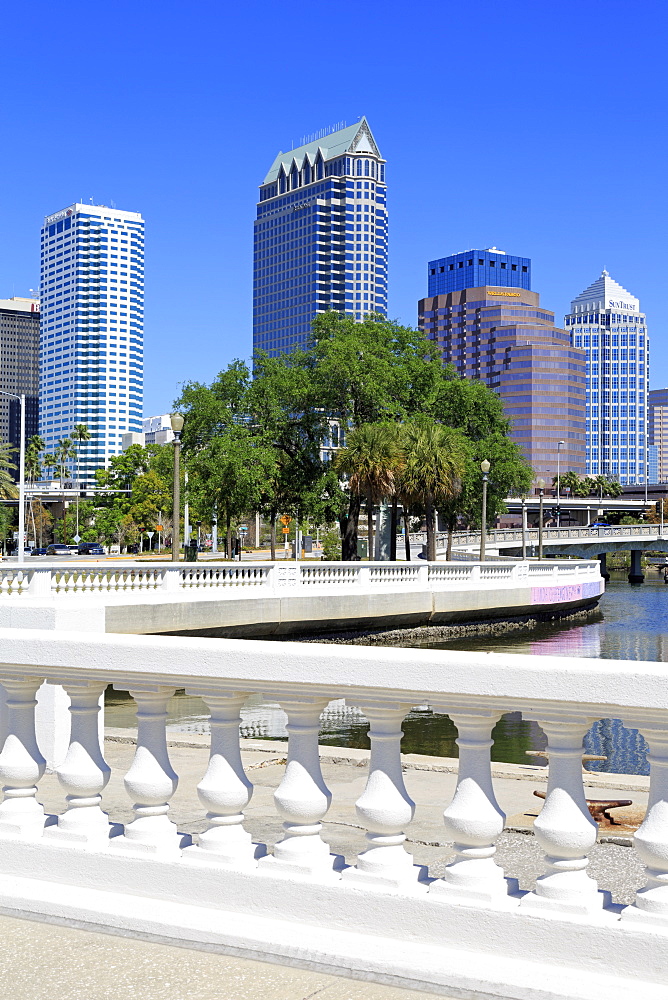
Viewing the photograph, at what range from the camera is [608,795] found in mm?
7145

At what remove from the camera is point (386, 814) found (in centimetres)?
343

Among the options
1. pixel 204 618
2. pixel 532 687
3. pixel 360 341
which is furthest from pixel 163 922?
pixel 360 341

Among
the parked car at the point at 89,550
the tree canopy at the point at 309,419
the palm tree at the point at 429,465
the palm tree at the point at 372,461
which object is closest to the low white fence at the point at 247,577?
the palm tree at the point at 429,465

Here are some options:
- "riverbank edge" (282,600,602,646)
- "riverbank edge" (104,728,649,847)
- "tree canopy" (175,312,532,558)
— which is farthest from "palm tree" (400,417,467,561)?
"riverbank edge" (104,728,649,847)

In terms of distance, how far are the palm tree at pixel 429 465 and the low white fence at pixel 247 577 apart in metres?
4.40

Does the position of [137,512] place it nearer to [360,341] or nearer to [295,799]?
[360,341]

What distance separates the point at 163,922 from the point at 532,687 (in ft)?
5.49

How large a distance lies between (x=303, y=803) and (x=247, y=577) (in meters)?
31.2

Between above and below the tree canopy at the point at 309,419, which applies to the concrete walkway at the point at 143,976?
below

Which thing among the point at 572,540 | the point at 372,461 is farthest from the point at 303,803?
the point at 572,540

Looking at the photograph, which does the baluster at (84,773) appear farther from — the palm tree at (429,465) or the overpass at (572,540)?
the overpass at (572,540)

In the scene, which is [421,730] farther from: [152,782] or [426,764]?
[152,782]

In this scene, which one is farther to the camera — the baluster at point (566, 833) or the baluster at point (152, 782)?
the baluster at point (152, 782)

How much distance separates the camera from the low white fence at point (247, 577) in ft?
84.7
